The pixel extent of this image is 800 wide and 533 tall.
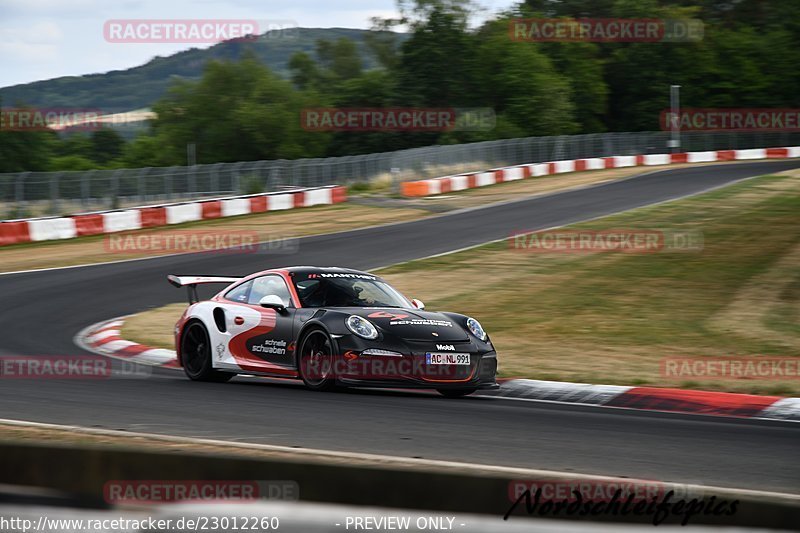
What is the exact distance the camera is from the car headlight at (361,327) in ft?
31.8

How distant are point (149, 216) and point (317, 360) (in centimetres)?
1990

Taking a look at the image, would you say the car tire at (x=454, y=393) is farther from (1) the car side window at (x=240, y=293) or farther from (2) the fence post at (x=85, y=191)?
(2) the fence post at (x=85, y=191)

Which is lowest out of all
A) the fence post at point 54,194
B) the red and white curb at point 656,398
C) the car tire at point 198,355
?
the red and white curb at point 656,398

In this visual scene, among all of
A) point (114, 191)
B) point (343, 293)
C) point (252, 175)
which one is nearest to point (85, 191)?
point (114, 191)

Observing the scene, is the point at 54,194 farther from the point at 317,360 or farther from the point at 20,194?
the point at 317,360

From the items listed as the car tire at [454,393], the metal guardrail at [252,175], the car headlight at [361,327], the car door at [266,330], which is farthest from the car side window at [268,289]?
the metal guardrail at [252,175]

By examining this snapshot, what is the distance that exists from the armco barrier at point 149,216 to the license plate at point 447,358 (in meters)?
18.8

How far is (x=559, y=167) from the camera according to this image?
47.2 m

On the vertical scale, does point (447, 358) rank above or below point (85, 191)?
below

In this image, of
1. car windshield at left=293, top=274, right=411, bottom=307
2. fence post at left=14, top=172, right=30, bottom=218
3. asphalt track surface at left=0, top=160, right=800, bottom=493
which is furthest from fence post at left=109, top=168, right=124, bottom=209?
car windshield at left=293, top=274, right=411, bottom=307

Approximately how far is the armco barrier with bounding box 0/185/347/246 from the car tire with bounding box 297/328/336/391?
17771 mm

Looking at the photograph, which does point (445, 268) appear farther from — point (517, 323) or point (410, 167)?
point (410, 167)

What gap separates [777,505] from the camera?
2906 mm

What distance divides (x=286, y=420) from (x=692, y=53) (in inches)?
2921
